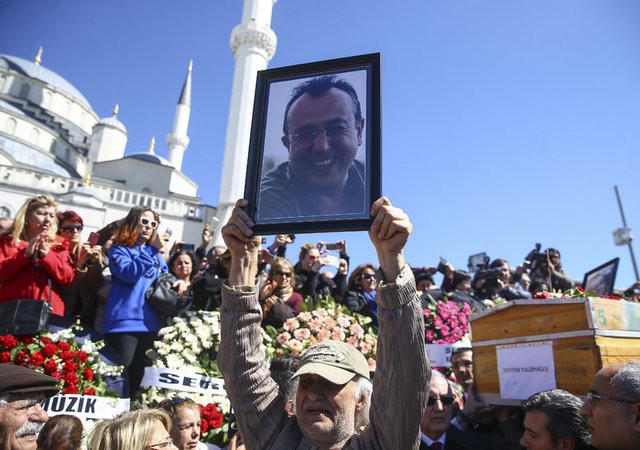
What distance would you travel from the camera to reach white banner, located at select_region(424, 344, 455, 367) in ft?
19.0

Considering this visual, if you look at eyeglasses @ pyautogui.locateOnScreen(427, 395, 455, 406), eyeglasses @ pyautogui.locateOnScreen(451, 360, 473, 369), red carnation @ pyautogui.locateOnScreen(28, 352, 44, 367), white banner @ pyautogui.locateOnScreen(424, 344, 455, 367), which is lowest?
eyeglasses @ pyautogui.locateOnScreen(427, 395, 455, 406)

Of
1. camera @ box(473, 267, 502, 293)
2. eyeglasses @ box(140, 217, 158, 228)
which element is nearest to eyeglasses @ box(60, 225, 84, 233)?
eyeglasses @ box(140, 217, 158, 228)

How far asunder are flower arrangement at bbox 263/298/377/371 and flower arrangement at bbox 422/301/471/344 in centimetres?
91

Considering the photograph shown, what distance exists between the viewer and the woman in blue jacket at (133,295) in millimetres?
4953

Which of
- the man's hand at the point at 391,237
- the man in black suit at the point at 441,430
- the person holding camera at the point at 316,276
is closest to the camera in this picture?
the man's hand at the point at 391,237

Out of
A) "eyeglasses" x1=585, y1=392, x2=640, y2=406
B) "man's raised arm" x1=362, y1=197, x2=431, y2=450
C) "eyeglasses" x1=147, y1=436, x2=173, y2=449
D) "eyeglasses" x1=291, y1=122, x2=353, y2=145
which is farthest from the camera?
"eyeglasses" x1=147, y1=436, x2=173, y2=449

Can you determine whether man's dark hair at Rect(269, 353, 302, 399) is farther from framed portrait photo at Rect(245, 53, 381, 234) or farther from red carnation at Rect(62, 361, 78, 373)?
framed portrait photo at Rect(245, 53, 381, 234)

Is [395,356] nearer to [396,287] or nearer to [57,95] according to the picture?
[396,287]

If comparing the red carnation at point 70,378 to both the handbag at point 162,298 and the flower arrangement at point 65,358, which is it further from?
the handbag at point 162,298

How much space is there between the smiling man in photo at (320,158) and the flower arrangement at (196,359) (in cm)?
266

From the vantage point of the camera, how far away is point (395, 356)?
1.96 meters

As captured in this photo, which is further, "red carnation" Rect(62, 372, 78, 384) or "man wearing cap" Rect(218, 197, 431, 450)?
"red carnation" Rect(62, 372, 78, 384)

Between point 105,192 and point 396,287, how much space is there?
3486 cm

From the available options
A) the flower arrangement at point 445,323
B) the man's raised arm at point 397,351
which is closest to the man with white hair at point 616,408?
the man's raised arm at point 397,351
